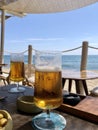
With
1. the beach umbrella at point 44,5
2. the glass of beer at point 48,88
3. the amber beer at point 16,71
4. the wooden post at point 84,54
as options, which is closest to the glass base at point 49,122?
the glass of beer at point 48,88

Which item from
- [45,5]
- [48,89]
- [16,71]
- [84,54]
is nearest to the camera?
[48,89]

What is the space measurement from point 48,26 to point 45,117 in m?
41.4

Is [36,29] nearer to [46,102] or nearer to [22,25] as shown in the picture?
[22,25]

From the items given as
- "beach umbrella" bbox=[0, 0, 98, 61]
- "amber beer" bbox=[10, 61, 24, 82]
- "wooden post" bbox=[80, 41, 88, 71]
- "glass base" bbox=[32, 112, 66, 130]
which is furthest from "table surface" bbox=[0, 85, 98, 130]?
A: "beach umbrella" bbox=[0, 0, 98, 61]

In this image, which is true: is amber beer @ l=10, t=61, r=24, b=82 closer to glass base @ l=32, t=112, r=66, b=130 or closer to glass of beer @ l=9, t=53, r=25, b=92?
glass of beer @ l=9, t=53, r=25, b=92

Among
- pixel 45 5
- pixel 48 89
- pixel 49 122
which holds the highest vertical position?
pixel 45 5

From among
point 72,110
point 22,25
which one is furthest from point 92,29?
point 72,110

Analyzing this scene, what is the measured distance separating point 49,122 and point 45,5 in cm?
530

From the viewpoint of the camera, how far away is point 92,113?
112cm

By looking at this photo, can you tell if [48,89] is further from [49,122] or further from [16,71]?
[16,71]

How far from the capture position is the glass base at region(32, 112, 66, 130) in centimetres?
99

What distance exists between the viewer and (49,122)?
3.43ft

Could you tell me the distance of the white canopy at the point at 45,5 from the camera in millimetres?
5466

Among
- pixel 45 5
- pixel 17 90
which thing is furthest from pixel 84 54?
pixel 17 90
